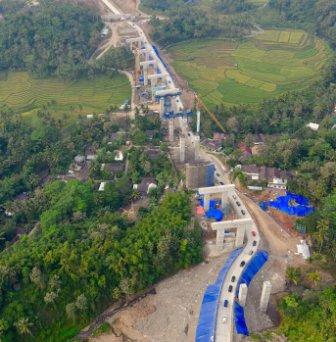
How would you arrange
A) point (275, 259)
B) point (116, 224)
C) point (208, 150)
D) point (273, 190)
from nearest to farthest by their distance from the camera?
point (275, 259) → point (116, 224) → point (273, 190) → point (208, 150)

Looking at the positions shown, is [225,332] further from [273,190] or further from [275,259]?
[273,190]

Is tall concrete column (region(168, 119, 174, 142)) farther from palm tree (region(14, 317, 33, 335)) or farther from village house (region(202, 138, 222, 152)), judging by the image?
palm tree (region(14, 317, 33, 335))

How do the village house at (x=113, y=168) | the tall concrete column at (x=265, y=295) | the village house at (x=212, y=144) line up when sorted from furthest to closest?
the village house at (x=212, y=144) < the village house at (x=113, y=168) < the tall concrete column at (x=265, y=295)

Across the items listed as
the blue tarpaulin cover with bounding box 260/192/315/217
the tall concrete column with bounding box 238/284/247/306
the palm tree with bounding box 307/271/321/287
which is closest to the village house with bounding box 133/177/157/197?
the blue tarpaulin cover with bounding box 260/192/315/217

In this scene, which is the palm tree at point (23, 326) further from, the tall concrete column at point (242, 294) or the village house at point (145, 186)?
the village house at point (145, 186)

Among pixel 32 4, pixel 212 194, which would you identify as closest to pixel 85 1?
pixel 32 4

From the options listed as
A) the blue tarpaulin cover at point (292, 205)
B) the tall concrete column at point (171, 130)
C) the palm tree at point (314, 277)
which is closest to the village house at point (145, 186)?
the tall concrete column at point (171, 130)
